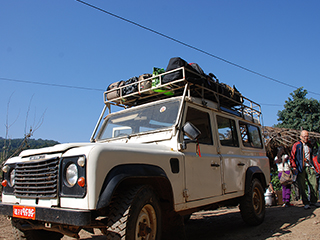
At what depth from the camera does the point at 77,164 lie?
2467 mm

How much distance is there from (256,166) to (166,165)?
120 inches

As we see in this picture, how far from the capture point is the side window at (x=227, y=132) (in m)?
4.61

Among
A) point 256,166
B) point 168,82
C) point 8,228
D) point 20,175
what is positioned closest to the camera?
point 20,175

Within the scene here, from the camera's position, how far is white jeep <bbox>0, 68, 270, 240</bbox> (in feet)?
8.01

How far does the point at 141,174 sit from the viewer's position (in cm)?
269

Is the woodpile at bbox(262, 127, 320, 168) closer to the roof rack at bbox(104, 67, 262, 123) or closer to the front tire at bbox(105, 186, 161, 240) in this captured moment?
the roof rack at bbox(104, 67, 262, 123)

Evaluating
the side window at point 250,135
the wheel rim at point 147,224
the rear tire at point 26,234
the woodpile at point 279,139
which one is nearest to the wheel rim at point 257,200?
the side window at point 250,135

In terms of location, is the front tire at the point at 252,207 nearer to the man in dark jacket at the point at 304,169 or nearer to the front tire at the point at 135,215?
the man in dark jacket at the point at 304,169

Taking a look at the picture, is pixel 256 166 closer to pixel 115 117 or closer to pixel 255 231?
pixel 255 231

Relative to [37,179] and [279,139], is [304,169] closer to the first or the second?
[279,139]

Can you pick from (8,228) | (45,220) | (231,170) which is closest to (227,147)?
(231,170)

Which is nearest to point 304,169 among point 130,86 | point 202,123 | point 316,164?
point 316,164

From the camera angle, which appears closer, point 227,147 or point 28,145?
point 227,147

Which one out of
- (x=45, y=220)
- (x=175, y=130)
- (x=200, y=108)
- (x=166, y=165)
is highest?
(x=200, y=108)
